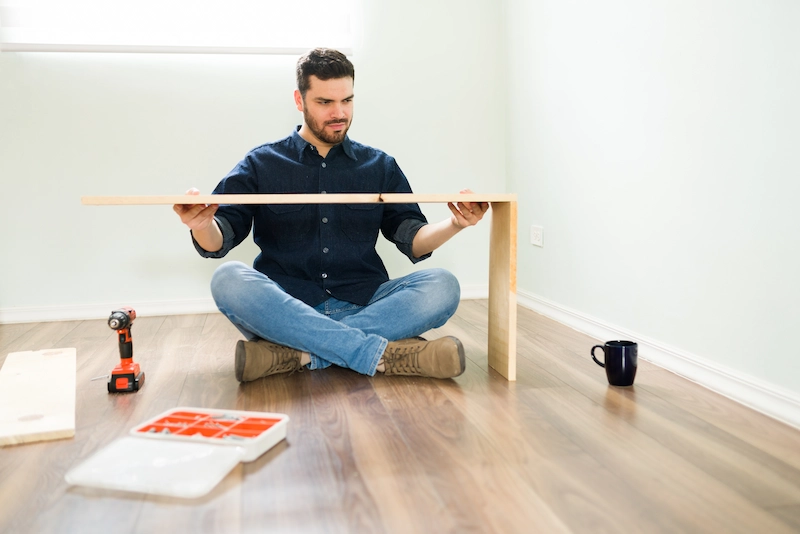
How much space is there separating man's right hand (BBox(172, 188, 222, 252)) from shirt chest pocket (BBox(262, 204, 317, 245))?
0.21m

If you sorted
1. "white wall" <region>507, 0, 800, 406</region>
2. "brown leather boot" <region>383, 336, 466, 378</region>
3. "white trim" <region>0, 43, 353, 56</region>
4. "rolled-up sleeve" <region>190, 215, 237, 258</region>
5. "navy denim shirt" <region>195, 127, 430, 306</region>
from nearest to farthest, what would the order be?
"white wall" <region>507, 0, 800, 406</region>, "brown leather boot" <region>383, 336, 466, 378</region>, "rolled-up sleeve" <region>190, 215, 237, 258</region>, "navy denim shirt" <region>195, 127, 430, 306</region>, "white trim" <region>0, 43, 353, 56</region>

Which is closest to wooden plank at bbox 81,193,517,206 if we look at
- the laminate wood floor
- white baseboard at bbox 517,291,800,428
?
the laminate wood floor

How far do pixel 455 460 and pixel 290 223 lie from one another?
1015mm

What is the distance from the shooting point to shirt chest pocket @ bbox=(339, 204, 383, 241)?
6.91 ft

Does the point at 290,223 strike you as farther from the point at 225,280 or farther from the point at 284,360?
the point at 284,360

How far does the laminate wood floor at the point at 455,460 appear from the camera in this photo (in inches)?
42.4

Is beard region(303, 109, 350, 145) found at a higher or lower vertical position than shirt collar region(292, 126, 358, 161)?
higher

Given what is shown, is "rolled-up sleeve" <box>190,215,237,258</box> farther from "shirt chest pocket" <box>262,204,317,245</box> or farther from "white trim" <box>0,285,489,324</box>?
"white trim" <box>0,285,489,324</box>

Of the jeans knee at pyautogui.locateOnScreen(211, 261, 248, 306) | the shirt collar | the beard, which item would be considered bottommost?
the jeans knee at pyautogui.locateOnScreen(211, 261, 248, 306)

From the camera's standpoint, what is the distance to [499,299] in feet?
6.31

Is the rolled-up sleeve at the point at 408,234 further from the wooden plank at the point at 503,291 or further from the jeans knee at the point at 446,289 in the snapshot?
the wooden plank at the point at 503,291

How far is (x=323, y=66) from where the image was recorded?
1.99 meters

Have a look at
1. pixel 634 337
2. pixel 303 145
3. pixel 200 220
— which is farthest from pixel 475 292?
pixel 200 220

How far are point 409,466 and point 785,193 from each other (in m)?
1.01
